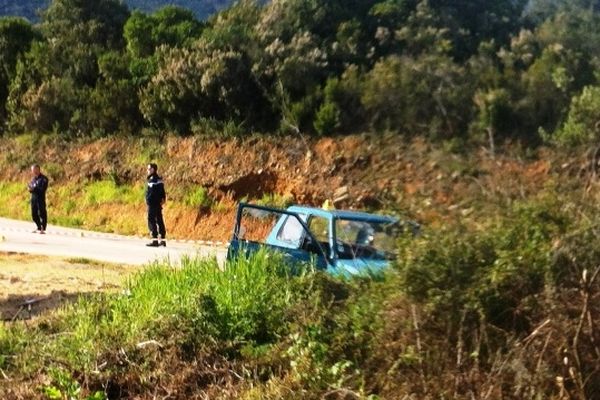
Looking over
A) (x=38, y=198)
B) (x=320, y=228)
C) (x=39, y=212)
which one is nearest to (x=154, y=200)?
(x=38, y=198)

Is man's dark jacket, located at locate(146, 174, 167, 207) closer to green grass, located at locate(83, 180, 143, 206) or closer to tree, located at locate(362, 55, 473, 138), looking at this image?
tree, located at locate(362, 55, 473, 138)

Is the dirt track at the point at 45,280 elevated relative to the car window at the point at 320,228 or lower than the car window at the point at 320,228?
lower

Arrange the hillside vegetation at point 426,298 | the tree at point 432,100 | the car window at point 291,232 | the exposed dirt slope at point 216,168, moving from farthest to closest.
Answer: the exposed dirt slope at point 216,168 < the car window at point 291,232 < the tree at point 432,100 < the hillside vegetation at point 426,298

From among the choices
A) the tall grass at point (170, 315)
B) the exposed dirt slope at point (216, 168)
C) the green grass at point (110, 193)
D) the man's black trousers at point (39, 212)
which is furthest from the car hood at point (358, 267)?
the green grass at point (110, 193)

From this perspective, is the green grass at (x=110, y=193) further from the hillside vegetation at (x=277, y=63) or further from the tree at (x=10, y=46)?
the tree at (x=10, y=46)

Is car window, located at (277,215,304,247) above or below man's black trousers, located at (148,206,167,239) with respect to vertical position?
above

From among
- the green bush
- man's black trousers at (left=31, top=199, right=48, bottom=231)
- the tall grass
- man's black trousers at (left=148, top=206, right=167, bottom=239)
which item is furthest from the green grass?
the green bush

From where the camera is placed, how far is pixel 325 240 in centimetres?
1125

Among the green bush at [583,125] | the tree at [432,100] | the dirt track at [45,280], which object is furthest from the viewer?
the dirt track at [45,280]

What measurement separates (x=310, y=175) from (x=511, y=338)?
69.3 feet

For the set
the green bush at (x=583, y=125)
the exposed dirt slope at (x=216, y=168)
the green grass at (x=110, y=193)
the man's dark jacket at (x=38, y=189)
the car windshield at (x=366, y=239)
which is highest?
the green bush at (x=583, y=125)

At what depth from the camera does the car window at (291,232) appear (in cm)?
1149

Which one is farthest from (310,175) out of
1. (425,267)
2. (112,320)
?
(425,267)

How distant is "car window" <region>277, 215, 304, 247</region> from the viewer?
11493 millimetres
